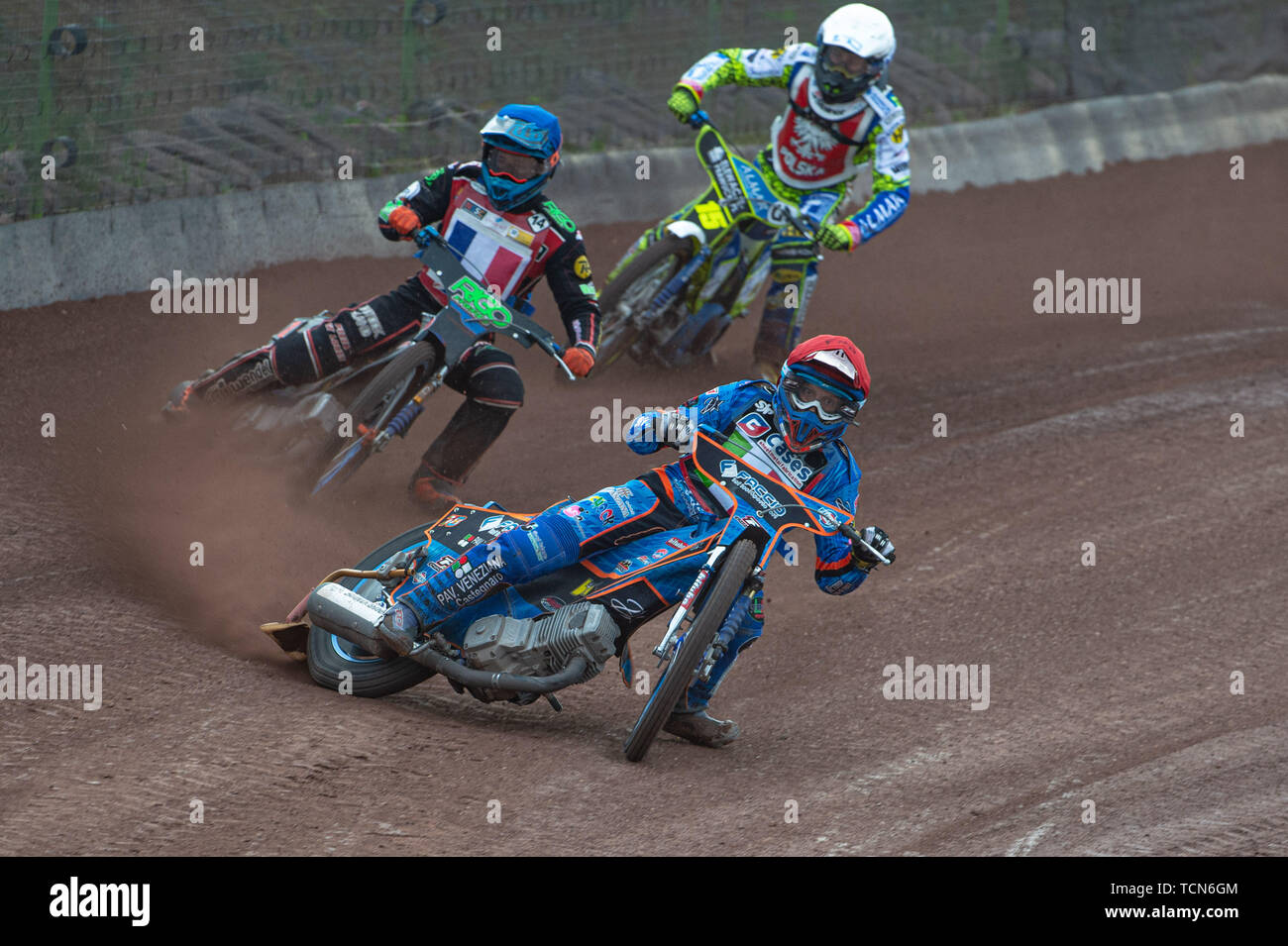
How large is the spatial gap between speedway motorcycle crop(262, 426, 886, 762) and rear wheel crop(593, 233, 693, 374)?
430 centimetres

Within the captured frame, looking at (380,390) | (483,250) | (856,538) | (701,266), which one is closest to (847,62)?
(701,266)

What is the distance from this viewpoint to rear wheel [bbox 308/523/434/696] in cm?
652

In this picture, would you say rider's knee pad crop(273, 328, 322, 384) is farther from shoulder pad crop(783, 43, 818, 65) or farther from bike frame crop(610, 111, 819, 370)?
shoulder pad crop(783, 43, 818, 65)

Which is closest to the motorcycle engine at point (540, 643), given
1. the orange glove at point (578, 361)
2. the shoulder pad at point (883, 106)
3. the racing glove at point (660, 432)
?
the racing glove at point (660, 432)

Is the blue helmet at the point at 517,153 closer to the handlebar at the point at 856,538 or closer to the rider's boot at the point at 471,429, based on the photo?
the rider's boot at the point at 471,429

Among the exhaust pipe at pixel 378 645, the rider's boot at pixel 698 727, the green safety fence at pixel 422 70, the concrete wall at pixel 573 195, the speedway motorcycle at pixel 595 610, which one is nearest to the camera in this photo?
the speedway motorcycle at pixel 595 610

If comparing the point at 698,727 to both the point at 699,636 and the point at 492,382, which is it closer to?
the point at 699,636

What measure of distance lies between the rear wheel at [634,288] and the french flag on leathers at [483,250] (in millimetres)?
2094

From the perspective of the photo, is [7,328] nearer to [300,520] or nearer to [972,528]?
[300,520]

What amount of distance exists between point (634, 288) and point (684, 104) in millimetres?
1414

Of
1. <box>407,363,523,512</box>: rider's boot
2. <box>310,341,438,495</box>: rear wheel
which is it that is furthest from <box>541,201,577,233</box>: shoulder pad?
<box>310,341,438,495</box>: rear wheel

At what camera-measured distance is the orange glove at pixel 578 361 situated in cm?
832

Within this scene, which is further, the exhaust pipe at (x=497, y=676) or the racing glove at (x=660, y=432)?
the racing glove at (x=660, y=432)

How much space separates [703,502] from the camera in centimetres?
632
